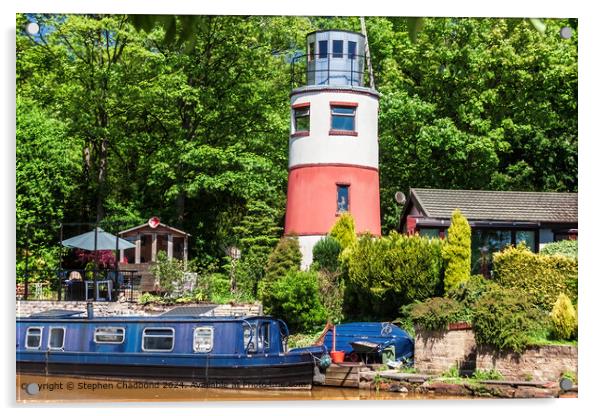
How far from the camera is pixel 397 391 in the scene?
13.2m

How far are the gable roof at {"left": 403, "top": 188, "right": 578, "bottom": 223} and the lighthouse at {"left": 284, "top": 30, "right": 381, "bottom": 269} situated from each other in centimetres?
84

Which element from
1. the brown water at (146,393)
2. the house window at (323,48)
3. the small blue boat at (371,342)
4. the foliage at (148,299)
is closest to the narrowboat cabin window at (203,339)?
the brown water at (146,393)

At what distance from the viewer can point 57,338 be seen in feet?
44.7

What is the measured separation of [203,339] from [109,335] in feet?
3.73

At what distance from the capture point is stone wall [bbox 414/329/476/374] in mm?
13375

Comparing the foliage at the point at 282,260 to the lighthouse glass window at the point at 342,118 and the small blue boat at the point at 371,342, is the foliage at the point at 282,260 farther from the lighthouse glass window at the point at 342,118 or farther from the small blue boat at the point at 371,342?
the lighthouse glass window at the point at 342,118

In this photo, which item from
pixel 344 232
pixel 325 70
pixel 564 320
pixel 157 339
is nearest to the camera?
pixel 564 320

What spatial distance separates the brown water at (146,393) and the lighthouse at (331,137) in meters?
2.78

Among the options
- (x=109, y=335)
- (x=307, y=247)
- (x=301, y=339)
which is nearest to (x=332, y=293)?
(x=307, y=247)

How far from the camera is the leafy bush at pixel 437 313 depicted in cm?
1366

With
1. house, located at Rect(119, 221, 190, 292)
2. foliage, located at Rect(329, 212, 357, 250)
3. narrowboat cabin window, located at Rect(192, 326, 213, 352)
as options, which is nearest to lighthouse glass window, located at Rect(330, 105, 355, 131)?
foliage, located at Rect(329, 212, 357, 250)

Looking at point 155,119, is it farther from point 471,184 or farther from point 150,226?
point 471,184

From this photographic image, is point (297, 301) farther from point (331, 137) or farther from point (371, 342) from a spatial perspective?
point (331, 137)

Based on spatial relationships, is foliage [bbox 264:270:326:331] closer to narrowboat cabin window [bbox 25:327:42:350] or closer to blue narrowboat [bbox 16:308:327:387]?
blue narrowboat [bbox 16:308:327:387]
